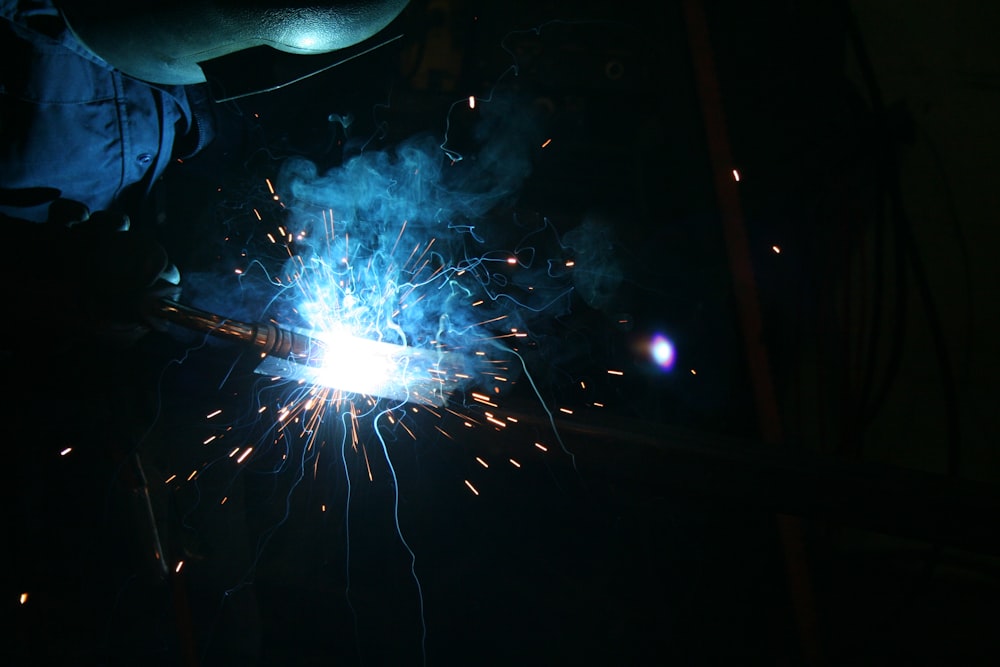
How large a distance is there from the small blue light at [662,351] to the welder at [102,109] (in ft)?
6.01

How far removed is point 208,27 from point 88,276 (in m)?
0.90

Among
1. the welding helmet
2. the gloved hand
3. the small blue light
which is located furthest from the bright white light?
the small blue light

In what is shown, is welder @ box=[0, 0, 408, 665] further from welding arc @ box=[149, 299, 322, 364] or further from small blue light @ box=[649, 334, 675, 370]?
small blue light @ box=[649, 334, 675, 370]

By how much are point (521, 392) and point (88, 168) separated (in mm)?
2129

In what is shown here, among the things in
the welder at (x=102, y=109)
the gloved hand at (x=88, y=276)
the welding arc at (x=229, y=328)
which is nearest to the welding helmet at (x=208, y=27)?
the welder at (x=102, y=109)

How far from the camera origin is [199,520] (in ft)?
6.63

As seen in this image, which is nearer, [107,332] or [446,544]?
[107,332]

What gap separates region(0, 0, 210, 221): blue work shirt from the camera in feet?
5.16

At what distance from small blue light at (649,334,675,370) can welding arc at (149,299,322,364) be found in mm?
1709

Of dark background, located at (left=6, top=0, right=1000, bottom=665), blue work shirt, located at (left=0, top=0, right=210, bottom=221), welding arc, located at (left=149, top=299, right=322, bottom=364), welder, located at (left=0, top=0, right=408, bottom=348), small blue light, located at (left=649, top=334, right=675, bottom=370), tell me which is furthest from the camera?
small blue light, located at (left=649, top=334, right=675, bottom=370)

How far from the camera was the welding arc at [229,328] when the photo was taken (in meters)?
1.23

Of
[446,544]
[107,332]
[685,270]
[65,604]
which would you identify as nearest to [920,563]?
[685,270]

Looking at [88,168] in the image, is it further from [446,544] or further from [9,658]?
[446,544]

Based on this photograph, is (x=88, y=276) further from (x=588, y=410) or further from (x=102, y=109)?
(x=588, y=410)
